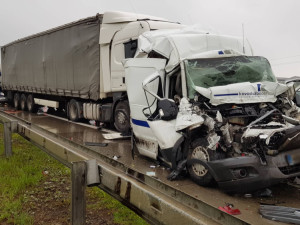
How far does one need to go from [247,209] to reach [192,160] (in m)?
1.01

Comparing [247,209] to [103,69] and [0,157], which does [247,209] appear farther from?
[103,69]

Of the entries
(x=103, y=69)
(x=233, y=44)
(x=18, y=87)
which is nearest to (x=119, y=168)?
(x=233, y=44)

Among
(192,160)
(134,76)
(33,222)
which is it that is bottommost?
(33,222)

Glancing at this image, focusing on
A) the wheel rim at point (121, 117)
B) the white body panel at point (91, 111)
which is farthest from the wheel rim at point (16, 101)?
the wheel rim at point (121, 117)

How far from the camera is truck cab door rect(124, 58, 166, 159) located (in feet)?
18.9

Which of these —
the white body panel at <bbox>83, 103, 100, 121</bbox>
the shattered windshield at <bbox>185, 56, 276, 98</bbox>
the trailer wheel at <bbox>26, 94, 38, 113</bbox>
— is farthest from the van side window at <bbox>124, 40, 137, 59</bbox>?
the trailer wheel at <bbox>26, 94, 38, 113</bbox>

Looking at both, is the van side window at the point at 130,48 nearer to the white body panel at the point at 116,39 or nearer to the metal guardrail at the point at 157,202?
the white body panel at the point at 116,39

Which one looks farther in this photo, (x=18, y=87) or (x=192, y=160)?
(x=18, y=87)

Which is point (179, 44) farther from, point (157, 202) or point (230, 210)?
point (157, 202)

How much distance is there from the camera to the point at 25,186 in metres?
6.07

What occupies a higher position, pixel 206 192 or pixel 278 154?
pixel 278 154

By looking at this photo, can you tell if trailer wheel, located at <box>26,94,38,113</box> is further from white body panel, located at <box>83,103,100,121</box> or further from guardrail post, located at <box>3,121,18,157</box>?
guardrail post, located at <box>3,121,18,157</box>

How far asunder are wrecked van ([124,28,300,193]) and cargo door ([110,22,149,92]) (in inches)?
83.8

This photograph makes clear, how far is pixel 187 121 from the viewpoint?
4590 mm
